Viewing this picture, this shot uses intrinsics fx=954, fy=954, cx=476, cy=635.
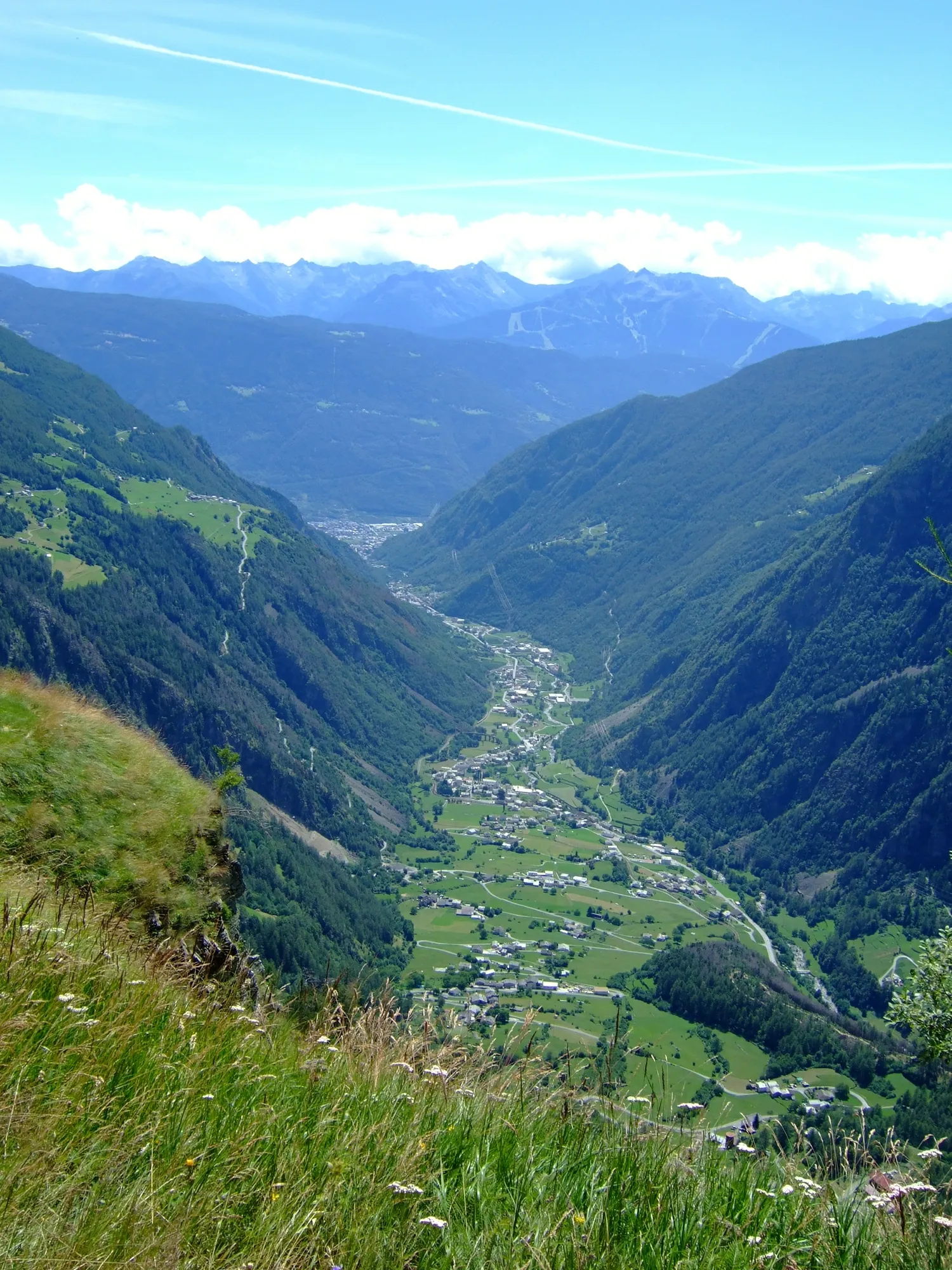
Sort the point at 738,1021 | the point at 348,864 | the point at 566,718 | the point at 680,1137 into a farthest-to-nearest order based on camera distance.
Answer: the point at 566,718 → the point at 348,864 → the point at 738,1021 → the point at 680,1137

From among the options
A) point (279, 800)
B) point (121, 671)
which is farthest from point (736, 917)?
point (121, 671)

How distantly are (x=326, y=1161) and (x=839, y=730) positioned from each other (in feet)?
554

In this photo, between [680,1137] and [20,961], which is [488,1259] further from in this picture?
[20,961]

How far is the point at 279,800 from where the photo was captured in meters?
127

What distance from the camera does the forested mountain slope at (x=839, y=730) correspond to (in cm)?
13762

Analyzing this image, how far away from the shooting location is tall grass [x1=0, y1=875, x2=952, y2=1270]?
502cm

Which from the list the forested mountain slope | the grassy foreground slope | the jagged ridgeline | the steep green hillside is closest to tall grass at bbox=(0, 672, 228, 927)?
the grassy foreground slope

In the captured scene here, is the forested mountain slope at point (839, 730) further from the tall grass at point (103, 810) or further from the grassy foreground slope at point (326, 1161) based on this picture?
the grassy foreground slope at point (326, 1161)

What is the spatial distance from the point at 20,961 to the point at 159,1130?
1990 mm

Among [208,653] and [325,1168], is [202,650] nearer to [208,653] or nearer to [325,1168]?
[208,653]

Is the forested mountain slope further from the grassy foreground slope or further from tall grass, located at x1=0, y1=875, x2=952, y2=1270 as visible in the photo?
tall grass, located at x1=0, y1=875, x2=952, y2=1270

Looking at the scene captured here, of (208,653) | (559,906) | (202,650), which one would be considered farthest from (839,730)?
(202,650)

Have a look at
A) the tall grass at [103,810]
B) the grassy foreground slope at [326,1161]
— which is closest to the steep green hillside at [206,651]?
the tall grass at [103,810]

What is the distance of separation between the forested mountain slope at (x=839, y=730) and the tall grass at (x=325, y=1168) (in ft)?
409
